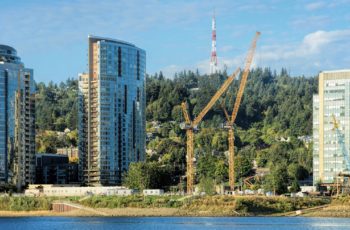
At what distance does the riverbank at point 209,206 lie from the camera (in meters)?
172

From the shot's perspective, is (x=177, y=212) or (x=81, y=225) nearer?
(x=81, y=225)

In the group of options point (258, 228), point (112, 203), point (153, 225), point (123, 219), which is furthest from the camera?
point (112, 203)

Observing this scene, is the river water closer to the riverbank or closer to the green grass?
the riverbank

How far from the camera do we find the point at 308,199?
179 m

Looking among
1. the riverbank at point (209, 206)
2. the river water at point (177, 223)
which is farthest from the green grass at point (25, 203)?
the river water at point (177, 223)

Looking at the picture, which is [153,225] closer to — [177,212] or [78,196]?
[177,212]

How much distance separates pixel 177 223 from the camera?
5994 inches

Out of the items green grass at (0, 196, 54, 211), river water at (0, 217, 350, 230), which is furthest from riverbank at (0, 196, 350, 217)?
river water at (0, 217, 350, 230)

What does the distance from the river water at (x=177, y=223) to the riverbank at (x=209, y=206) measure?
6.30 meters

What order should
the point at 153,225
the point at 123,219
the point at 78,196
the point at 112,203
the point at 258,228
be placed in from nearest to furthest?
the point at 258,228
the point at 153,225
the point at 123,219
the point at 112,203
the point at 78,196

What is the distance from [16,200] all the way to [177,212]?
1492 inches

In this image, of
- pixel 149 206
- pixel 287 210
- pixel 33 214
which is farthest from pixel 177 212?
pixel 33 214

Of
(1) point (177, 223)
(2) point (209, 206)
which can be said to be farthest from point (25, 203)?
(1) point (177, 223)

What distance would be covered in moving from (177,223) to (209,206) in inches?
931
